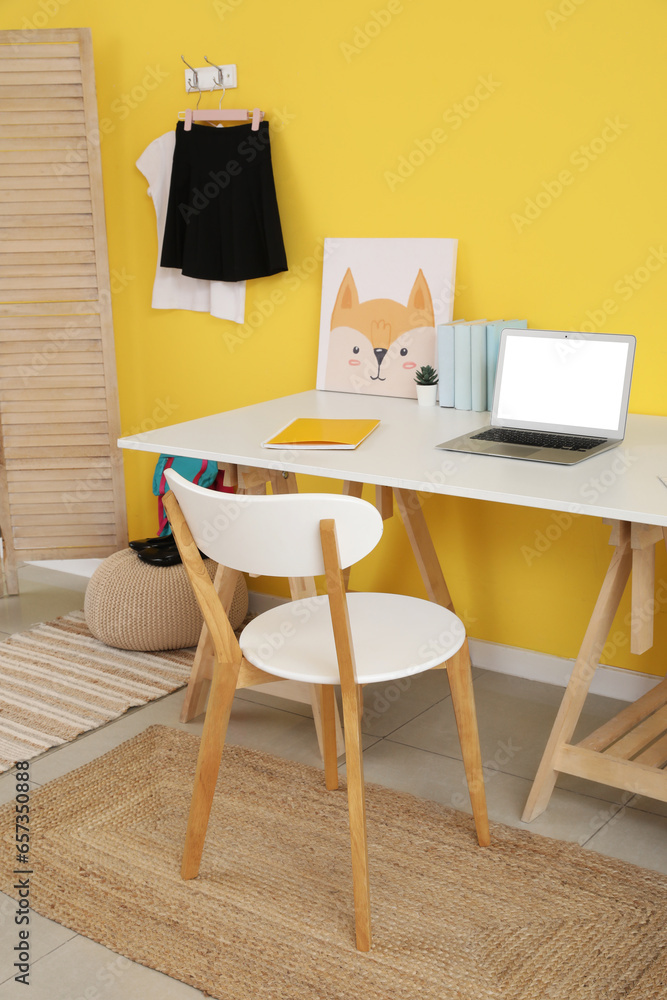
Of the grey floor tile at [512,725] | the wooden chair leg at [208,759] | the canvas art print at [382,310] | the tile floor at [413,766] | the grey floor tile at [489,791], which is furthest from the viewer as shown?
the canvas art print at [382,310]

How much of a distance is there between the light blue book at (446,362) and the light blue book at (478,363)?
6cm

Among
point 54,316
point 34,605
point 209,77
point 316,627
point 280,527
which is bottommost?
point 34,605

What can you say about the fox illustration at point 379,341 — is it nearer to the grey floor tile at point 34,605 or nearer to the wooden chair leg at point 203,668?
the wooden chair leg at point 203,668

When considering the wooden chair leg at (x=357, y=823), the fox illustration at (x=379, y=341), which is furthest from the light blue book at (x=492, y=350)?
the wooden chair leg at (x=357, y=823)

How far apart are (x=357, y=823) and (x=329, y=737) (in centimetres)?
47

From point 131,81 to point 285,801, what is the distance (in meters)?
2.35

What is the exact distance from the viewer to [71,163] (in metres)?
3.14

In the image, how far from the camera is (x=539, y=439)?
2.11 m

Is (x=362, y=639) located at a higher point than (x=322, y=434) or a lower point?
lower

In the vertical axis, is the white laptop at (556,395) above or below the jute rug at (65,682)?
above

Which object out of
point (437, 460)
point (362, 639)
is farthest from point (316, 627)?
point (437, 460)

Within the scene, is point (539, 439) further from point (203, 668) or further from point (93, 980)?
point (93, 980)

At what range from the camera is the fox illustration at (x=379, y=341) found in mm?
2629

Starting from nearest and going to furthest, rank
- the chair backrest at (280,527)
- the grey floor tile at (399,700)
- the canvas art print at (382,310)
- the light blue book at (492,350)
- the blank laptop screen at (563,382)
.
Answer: the chair backrest at (280,527) → the blank laptop screen at (563,382) → the light blue book at (492,350) → the grey floor tile at (399,700) → the canvas art print at (382,310)
